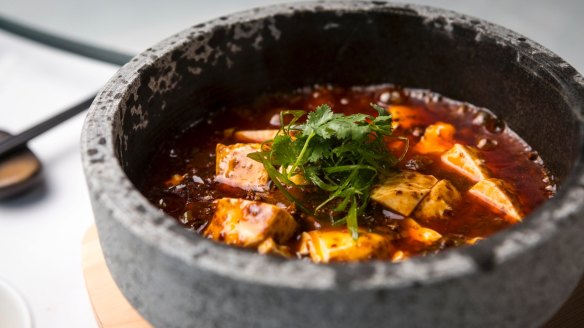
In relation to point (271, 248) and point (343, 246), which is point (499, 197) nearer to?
point (343, 246)

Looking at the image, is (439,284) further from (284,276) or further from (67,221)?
(67,221)

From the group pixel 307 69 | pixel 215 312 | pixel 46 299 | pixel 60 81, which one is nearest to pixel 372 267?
pixel 215 312

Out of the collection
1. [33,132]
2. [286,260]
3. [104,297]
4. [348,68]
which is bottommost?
[104,297]

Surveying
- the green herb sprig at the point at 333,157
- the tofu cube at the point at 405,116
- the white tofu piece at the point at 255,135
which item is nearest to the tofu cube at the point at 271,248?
the green herb sprig at the point at 333,157

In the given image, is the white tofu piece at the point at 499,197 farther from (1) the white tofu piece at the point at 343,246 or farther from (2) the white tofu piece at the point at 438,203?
(1) the white tofu piece at the point at 343,246

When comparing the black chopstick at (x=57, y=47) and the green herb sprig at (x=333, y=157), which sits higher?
the green herb sprig at (x=333, y=157)

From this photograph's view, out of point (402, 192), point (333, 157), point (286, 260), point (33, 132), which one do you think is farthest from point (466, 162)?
point (33, 132)
